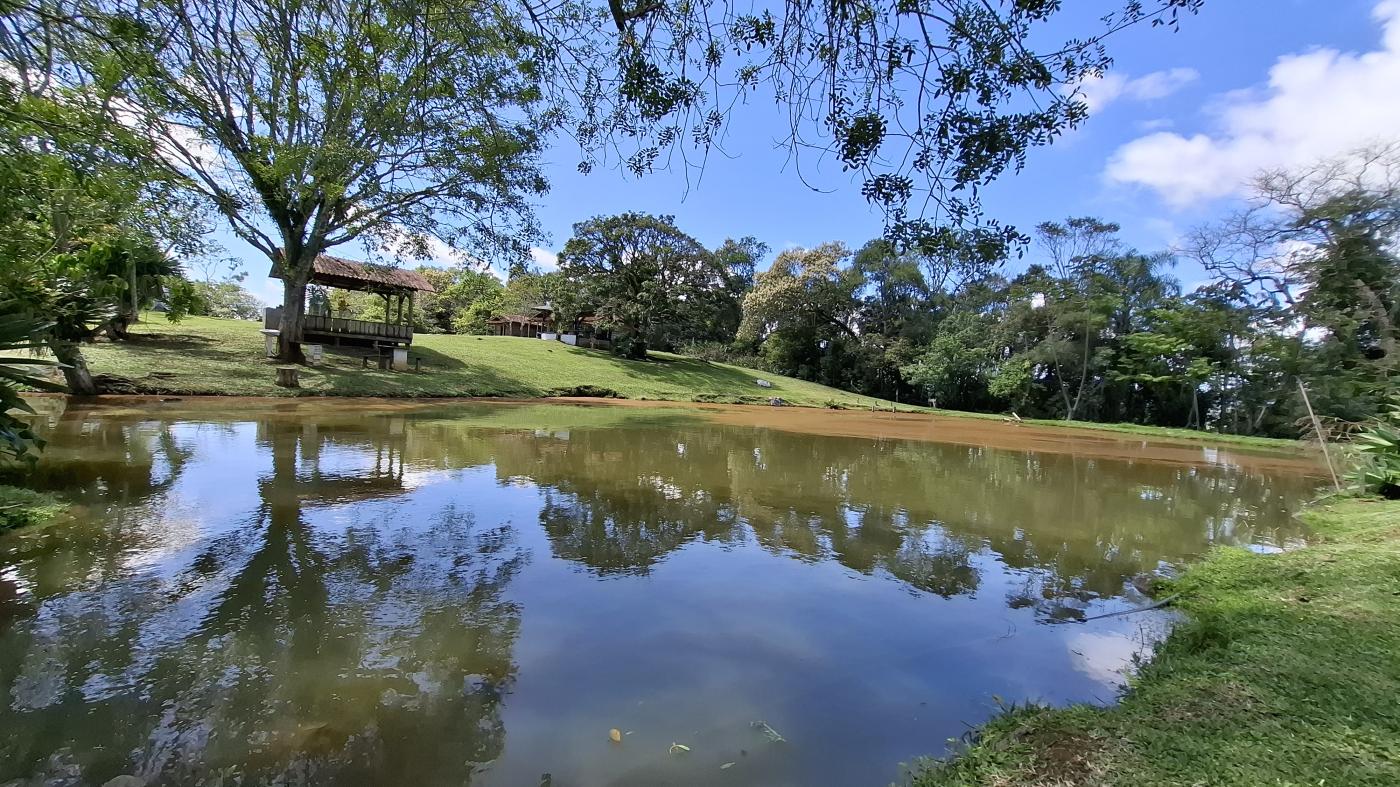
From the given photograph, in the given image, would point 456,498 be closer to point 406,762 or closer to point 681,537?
point 681,537

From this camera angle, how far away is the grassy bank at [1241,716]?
2.33m

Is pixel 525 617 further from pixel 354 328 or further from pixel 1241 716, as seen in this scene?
pixel 354 328

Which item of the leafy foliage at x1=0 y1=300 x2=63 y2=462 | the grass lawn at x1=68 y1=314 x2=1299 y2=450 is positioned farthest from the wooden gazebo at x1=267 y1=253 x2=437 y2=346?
the leafy foliage at x1=0 y1=300 x2=63 y2=462

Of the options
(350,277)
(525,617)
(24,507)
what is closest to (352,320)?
(350,277)

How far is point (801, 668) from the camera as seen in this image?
366 centimetres

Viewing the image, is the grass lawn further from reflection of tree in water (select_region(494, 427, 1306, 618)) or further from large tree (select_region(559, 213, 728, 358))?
reflection of tree in water (select_region(494, 427, 1306, 618))

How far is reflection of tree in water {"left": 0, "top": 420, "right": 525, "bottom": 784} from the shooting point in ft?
8.44

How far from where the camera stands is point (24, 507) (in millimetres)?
5242

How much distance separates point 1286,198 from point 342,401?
31.8m

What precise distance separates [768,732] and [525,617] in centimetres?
186

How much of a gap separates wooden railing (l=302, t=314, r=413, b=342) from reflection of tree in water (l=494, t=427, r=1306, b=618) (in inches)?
599

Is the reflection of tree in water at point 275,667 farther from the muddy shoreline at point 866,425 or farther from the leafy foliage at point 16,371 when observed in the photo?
the muddy shoreline at point 866,425

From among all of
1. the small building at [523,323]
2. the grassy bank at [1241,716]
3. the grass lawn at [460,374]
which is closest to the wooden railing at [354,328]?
the grass lawn at [460,374]

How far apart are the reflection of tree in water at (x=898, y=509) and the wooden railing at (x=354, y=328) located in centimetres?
1521
